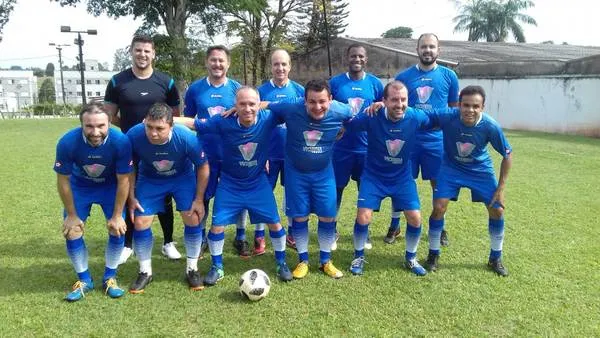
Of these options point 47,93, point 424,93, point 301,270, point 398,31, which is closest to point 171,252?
point 301,270

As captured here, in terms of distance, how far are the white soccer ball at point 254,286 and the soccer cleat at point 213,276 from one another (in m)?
0.40

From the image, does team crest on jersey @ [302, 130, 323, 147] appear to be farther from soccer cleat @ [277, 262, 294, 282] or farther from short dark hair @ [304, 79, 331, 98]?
soccer cleat @ [277, 262, 294, 282]

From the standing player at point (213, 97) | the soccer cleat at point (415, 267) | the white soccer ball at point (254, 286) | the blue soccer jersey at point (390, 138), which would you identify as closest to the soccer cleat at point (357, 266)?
the soccer cleat at point (415, 267)

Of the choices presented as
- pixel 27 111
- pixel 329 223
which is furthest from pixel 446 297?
pixel 27 111

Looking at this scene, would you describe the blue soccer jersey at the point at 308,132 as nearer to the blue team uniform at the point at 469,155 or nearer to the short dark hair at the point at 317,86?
the short dark hair at the point at 317,86

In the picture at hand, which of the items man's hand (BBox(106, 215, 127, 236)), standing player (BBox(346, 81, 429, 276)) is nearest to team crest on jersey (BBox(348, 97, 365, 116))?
standing player (BBox(346, 81, 429, 276))

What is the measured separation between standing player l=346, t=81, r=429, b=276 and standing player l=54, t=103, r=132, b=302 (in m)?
2.02

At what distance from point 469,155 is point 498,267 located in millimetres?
1055

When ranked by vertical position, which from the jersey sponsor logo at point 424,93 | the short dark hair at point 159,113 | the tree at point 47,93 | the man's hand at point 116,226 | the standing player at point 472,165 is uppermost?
the tree at point 47,93

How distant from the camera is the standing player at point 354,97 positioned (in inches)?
189

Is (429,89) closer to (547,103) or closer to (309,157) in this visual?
(309,157)

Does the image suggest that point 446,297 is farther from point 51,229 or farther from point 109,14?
point 109,14

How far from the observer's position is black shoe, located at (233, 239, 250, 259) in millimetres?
4910

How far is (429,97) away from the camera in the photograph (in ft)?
15.8
